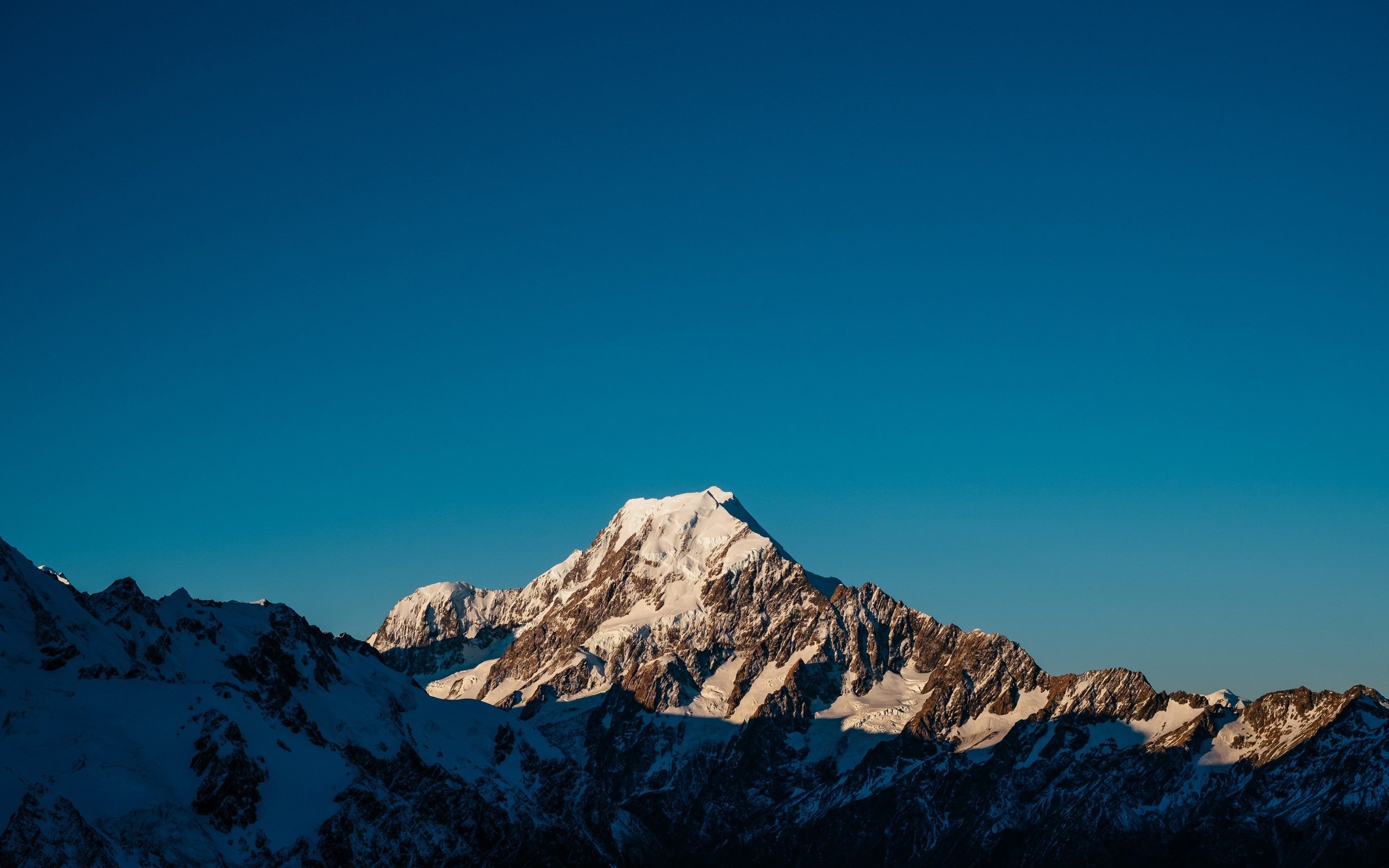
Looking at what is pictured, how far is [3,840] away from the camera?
194750mm

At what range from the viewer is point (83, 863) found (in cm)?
19850

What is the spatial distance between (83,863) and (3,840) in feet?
33.7
